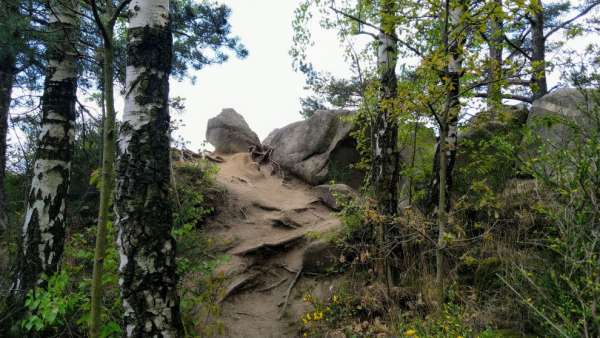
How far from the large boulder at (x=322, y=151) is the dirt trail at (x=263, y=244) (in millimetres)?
621

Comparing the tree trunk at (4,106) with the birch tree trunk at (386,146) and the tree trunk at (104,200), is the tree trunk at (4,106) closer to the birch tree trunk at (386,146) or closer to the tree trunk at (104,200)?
the tree trunk at (104,200)

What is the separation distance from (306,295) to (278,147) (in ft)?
24.2

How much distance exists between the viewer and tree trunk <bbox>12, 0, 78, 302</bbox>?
165 inches

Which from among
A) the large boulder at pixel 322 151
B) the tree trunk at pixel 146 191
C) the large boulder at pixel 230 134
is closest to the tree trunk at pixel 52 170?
the tree trunk at pixel 146 191

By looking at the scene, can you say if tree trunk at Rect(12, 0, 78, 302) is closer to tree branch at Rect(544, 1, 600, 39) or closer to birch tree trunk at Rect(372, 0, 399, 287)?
birch tree trunk at Rect(372, 0, 399, 287)

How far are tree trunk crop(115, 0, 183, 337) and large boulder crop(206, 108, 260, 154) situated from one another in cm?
1140

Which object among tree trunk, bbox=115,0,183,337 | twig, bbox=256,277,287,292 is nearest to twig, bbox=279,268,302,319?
twig, bbox=256,277,287,292

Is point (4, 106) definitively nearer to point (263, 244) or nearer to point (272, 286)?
point (263, 244)

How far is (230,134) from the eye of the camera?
14.4 meters

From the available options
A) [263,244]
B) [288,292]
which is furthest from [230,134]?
[288,292]

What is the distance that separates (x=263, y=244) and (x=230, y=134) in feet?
25.5

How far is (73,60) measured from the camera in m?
4.84

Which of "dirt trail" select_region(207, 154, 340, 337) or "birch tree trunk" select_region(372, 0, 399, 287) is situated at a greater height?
"birch tree trunk" select_region(372, 0, 399, 287)

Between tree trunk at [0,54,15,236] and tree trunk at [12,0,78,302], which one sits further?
tree trunk at [0,54,15,236]
